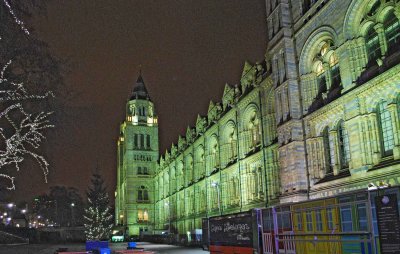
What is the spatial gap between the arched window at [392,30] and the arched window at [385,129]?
289cm

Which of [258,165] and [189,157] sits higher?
[189,157]

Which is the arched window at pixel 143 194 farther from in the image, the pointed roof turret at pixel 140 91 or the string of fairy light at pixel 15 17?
the string of fairy light at pixel 15 17

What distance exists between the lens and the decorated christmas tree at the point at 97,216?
8212cm


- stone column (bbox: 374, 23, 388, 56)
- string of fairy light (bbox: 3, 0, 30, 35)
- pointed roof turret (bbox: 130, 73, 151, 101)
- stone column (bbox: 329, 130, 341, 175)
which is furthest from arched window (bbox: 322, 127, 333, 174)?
pointed roof turret (bbox: 130, 73, 151, 101)

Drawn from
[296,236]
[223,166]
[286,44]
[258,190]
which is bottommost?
[296,236]

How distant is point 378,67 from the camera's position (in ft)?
73.4

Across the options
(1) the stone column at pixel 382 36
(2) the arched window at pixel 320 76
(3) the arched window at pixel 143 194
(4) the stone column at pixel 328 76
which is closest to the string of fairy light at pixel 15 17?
(1) the stone column at pixel 382 36

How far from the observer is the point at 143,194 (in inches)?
3691

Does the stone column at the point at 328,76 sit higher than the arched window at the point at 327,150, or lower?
higher

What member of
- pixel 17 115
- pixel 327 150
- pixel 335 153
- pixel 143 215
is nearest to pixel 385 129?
pixel 335 153

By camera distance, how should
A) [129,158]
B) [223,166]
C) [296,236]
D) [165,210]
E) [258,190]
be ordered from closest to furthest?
1. [296,236]
2. [258,190]
3. [223,166]
4. [165,210]
5. [129,158]

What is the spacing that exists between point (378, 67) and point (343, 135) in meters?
4.88

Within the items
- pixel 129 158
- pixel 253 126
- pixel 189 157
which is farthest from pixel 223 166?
pixel 129 158

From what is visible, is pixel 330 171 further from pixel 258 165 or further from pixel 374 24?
pixel 258 165
